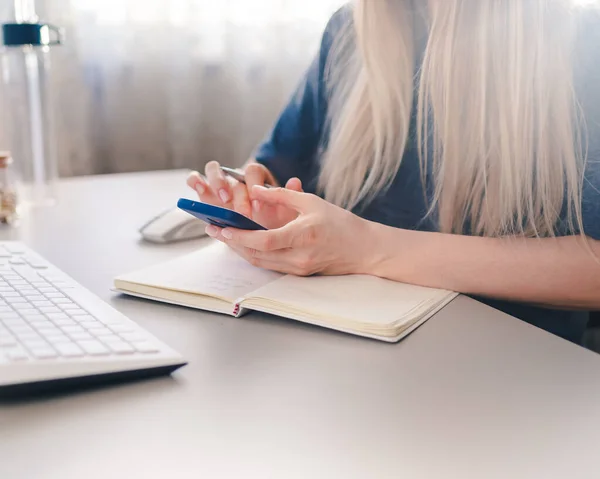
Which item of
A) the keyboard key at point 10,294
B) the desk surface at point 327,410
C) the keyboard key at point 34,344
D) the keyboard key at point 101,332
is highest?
the keyboard key at point 34,344

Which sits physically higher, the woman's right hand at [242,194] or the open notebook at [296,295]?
the woman's right hand at [242,194]

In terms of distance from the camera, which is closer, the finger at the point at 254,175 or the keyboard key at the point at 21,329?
the keyboard key at the point at 21,329

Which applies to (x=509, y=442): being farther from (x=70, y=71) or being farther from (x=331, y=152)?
(x=70, y=71)

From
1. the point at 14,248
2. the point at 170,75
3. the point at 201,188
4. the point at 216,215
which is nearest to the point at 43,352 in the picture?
the point at 216,215

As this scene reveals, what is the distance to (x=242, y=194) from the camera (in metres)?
0.95

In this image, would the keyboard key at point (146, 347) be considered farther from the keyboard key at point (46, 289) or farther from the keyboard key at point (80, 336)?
the keyboard key at point (46, 289)

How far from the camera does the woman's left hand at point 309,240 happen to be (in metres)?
0.75

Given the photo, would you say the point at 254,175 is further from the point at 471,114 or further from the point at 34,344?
the point at 34,344

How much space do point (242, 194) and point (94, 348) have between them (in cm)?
44

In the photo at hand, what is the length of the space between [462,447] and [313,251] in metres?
0.33

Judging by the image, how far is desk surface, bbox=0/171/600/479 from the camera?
1.42 feet

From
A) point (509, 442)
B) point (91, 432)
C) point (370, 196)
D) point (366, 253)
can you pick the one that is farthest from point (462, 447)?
point (370, 196)

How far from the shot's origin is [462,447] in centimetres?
45

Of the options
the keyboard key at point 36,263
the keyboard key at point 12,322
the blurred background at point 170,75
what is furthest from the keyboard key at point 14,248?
the blurred background at point 170,75
